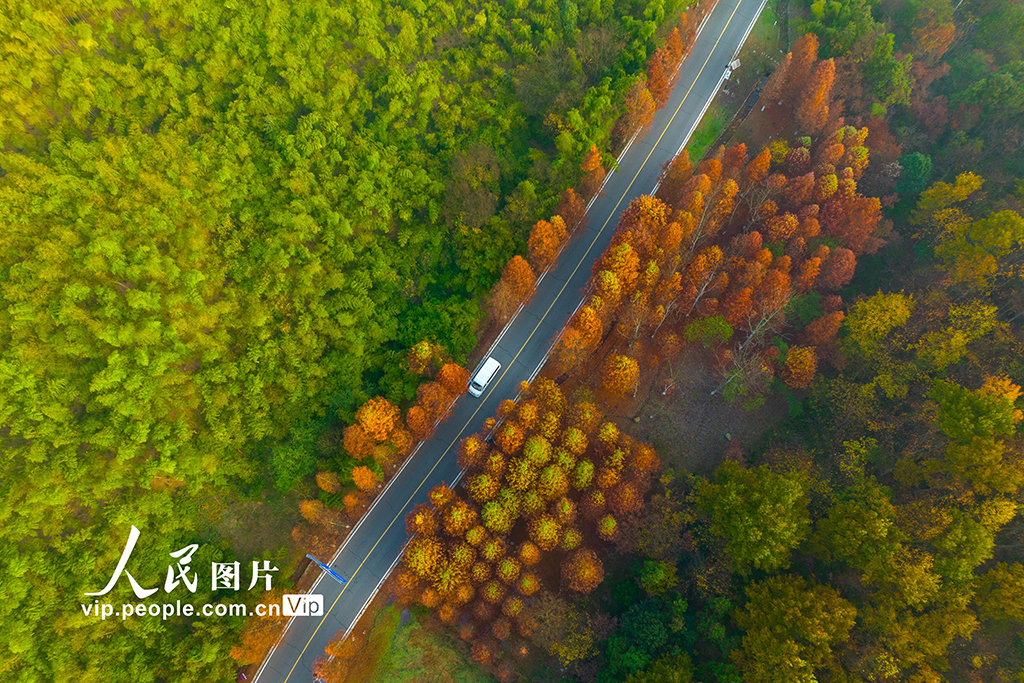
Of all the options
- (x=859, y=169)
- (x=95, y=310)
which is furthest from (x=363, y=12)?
(x=859, y=169)

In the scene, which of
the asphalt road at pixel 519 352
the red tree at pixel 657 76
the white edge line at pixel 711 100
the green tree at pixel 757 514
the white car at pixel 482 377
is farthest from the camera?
the white edge line at pixel 711 100

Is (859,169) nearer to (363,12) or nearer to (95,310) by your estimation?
(363,12)

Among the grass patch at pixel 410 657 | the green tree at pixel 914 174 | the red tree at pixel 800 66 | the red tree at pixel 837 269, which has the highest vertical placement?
the red tree at pixel 800 66

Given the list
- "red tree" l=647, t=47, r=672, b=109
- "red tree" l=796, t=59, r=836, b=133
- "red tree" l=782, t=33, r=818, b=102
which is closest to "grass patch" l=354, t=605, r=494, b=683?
"red tree" l=647, t=47, r=672, b=109

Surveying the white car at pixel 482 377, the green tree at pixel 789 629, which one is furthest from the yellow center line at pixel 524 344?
the green tree at pixel 789 629

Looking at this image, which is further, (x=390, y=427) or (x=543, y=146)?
(x=543, y=146)

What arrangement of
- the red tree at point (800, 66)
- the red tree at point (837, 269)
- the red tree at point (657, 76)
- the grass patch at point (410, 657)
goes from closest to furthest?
the grass patch at point (410, 657) → the red tree at point (837, 269) → the red tree at point (657, 76) → the red tree at point (800, 66)

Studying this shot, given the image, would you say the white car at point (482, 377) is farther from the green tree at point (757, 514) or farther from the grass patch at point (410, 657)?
the green tree at point (757, 514)

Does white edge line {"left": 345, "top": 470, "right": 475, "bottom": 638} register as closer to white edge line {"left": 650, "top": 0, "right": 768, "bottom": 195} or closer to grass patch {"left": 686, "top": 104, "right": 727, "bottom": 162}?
white edge line {"left": 650, "top": 0, "right": 768, "bottom": 195}
